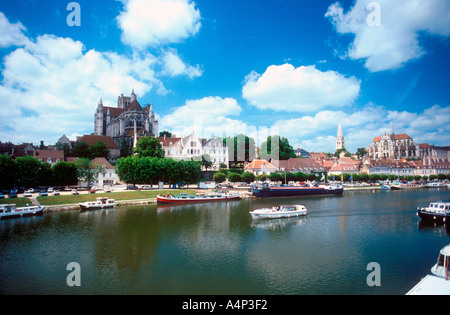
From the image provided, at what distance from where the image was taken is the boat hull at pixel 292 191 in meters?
65.6

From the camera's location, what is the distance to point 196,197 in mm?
57344

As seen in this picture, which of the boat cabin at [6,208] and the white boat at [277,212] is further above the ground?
the boat cabin at [6,208]

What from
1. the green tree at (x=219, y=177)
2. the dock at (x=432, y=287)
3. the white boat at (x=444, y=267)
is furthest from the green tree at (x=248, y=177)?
the dock at (x=432, y=287)

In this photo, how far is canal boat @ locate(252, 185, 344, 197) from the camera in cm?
6562

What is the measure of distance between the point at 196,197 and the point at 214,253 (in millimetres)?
33139

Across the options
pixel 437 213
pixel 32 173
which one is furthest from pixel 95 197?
pixel 437 213

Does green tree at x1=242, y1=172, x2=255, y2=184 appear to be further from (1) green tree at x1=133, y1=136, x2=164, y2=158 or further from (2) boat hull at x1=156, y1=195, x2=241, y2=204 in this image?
(1) green tree at x1=133, y1=136, x2=164, y2=158

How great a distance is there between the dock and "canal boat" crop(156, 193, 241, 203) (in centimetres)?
4402

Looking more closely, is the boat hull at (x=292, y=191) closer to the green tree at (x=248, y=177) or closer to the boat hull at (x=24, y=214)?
the green tree at (x=248, y=177)

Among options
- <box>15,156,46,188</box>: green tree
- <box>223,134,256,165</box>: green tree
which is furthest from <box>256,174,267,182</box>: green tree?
<box>15,156,46,188</box>: green tree

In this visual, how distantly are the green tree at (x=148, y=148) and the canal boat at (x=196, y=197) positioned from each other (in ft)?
85.9

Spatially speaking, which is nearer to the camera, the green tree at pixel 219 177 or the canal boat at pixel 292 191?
the canal boat at pixel 292 191

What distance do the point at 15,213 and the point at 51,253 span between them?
2051 centimetres
